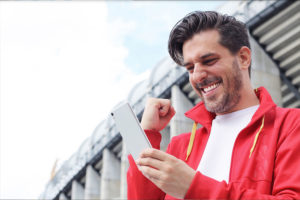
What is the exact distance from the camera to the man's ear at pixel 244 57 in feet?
7.60

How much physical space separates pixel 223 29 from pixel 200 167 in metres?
0.85

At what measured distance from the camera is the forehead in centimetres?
214

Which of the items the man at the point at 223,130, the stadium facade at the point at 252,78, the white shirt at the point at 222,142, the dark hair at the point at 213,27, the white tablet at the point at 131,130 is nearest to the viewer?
the man at the point at 223,130

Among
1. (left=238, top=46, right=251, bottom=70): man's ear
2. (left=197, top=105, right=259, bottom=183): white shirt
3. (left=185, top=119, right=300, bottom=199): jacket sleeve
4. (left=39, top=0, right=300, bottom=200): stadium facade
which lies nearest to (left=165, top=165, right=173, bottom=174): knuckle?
(left=185, top=119, right=300, bottom=199): jacket sleeve

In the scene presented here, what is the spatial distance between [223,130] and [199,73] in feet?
1.38

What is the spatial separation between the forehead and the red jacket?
44cm

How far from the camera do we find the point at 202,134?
2447 mm

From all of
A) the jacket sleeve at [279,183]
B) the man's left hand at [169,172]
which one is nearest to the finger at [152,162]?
the man's left hand at [169,172]

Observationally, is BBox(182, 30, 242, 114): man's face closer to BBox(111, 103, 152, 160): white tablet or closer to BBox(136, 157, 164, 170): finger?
BBox(111, 103, 152, 160): white tablet

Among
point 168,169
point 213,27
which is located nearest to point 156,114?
point 213,27

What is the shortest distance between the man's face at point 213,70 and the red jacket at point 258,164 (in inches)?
8.0

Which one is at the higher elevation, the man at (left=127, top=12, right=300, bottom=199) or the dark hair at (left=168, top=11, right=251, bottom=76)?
the dark hair at (left=168, top=11, right=251, bottom=76)

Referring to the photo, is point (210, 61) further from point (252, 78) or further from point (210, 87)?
point (252, 78)

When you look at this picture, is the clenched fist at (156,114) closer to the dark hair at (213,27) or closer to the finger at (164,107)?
the finger at (164,107)
